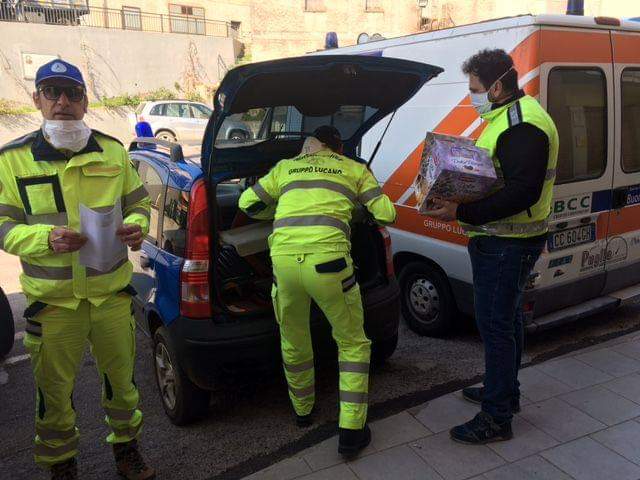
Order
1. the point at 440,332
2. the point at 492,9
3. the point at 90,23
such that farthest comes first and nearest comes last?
1. the point at 492,9
2. the point at 90,23
3. the point at 440,332

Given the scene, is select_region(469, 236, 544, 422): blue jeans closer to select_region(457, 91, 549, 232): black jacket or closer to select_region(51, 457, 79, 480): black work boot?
select_region(457, 91, 549, 232): black jacket

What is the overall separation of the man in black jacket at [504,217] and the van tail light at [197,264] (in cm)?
127

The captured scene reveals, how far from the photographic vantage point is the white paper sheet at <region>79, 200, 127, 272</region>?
2.42 metres

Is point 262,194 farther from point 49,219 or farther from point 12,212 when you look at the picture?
point 12,212

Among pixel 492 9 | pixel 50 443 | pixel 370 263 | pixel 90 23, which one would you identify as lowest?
pixel 50 443

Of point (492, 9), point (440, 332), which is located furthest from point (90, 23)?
point (440, 332)

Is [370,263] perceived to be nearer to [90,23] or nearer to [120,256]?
[120,256]

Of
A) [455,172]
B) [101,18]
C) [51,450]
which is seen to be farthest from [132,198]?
[101,18]

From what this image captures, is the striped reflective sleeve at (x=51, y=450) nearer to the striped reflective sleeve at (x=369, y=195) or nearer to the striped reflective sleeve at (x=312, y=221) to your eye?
the striped reflective sleeve at (x=312, y=221)

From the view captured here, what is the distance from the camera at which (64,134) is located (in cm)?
246

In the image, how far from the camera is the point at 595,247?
4105 mm

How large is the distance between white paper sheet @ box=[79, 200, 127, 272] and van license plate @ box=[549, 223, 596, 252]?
287cm

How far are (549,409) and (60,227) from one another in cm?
293

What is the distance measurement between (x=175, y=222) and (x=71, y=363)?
3.28 feet
